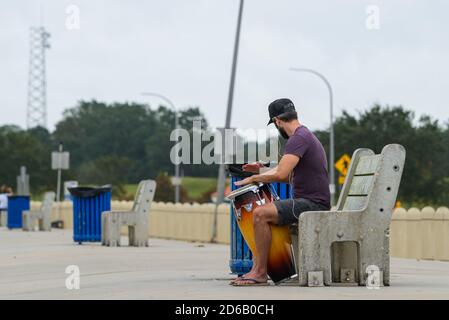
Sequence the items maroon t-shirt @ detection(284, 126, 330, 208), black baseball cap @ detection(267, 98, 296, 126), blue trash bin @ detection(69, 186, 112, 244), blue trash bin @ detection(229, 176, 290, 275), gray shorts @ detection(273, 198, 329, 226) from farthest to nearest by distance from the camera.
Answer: blue trash bin @ detection(69, 186, 112, 244) → blue trash bin @ detection(229, 176, 290, 275) → black baseball cap @ detection(267, 98, 296, 126) → maroon t-shirt @ detection(284, 126, 330, 208) → gray shorts @ detection(273, 198, 329, 226)

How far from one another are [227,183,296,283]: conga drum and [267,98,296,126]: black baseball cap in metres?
0.75

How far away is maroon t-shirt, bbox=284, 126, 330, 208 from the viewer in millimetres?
12344

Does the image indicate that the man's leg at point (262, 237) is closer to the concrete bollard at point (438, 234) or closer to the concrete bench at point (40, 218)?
the concrete bollard at point (438, 234)

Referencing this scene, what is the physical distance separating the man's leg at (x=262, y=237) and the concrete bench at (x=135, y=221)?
41.9ft

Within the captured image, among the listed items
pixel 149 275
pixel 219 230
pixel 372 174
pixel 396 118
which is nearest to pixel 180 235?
pixel 219 230

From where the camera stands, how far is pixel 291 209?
12258 millimetres

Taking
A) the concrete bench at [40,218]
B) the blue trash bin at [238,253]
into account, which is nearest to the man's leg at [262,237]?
the blue trash bin at [238,253]

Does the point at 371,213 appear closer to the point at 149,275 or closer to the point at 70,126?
the point at 149,275

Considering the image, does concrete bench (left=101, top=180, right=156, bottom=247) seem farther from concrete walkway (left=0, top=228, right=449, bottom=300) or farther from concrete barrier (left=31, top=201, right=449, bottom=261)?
concrete barrier (left=31, top=201, right=449, bottom=261)

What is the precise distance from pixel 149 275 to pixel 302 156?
3.15m

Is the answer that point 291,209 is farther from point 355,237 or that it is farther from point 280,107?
point 280,107

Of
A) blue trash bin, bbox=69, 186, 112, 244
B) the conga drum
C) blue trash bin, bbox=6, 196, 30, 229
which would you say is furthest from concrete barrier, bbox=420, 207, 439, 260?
blue trash bin, bbox=6, 196, 30, 229

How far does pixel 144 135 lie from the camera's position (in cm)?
15312

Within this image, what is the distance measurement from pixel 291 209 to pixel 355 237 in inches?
26.4
